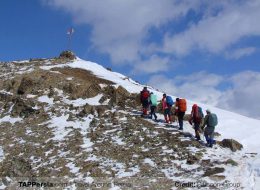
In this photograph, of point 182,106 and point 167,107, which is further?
point 167,107

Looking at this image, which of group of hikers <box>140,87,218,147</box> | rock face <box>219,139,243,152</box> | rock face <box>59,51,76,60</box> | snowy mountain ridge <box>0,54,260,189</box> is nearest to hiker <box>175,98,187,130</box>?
group of hikers <box>140,87,218,147</box>

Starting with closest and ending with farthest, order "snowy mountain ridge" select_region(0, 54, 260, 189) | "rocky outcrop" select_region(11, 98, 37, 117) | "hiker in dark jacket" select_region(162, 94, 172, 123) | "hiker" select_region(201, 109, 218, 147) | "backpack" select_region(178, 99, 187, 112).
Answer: "snowy mountain ridge" select_region(0, 54, 260, 189), "hiker" select_region(201, 109, 218, 147), "backpack" select_region(178, 99, 187, 112), "hiker in dark jacket" select_region(162, 94, 172, 123), "rocky outcrop" select_region(11, 98, 37, 117)

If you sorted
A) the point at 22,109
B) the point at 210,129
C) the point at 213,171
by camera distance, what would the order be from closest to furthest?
the point at 213,171, the point at 210,129, the point at 22,109

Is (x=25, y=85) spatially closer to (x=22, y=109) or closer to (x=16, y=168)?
(x=22, y=109)

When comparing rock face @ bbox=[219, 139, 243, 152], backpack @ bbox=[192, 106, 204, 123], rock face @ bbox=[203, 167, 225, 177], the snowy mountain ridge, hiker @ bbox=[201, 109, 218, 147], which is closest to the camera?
rock face @ bbox=[203, 167, 225, 177]

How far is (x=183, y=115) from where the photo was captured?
90.8 ft

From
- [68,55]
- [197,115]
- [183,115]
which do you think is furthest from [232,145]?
[68,55]

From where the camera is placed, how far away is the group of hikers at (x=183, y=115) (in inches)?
961

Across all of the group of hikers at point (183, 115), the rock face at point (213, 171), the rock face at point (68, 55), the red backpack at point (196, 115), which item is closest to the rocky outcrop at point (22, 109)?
the group of hikers at point (183, 115)

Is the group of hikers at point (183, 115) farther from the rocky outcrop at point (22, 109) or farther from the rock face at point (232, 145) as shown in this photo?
the rocky outcrop at point (22, 109)

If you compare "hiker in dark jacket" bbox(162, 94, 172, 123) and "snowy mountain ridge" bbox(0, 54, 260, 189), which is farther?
"hiker in dark jacket" bbox(162, 94, 172, 123)

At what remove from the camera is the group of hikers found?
80.1 ft

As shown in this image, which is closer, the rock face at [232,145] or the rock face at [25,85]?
the rock face at [232,145]

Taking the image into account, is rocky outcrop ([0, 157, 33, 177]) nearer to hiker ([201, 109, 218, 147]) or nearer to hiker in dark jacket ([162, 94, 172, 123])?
hiker in dark jacket ([162, 94, 172, 123])
